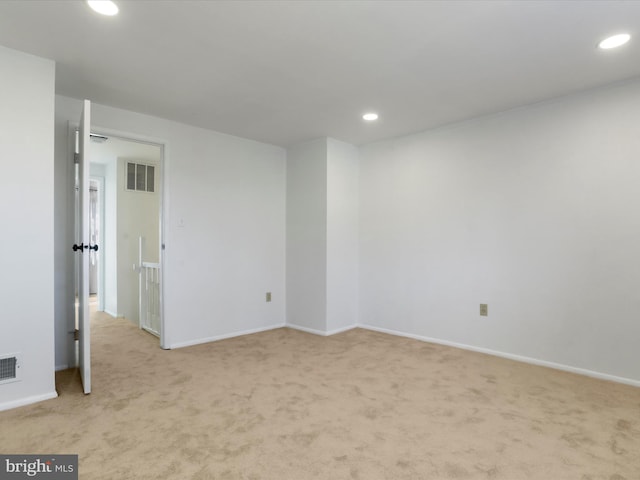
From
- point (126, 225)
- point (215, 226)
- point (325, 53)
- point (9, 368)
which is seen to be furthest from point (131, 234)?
point (325, 53)

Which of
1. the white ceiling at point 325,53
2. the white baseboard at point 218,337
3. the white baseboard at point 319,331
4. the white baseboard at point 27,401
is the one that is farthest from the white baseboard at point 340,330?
the white baseboard at point 27,401

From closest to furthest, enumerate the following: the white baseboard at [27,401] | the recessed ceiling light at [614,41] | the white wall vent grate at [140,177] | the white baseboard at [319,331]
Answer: the recessed ceiling light at [614,41] → the white baseboard at [27,401] → the white baseboard at [319,331] → the white wall vent grate at [140,177]

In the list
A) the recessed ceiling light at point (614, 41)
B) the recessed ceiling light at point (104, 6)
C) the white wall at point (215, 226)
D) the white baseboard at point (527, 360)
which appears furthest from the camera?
the white wall at point (215, 226)

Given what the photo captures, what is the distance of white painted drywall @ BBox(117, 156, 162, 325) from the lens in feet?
17.4

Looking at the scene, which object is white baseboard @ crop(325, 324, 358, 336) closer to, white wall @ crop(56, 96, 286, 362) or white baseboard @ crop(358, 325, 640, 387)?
white baseboard @ crop(358, 325, 640, 387)

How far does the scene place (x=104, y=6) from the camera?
188cm

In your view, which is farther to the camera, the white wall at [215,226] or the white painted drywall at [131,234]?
the white painted drywall at [131,234]

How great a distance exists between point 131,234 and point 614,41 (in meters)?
5.73

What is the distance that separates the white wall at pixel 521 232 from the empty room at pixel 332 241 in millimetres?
18

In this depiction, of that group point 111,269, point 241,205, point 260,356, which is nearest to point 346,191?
point 241,205

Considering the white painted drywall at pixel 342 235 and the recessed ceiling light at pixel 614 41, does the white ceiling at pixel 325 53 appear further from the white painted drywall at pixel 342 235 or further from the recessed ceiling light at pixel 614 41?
the white painted drywall at pixel 342 235

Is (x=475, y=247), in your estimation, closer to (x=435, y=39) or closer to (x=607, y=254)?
(x=607, y=254)

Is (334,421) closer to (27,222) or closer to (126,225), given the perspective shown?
(27,222)

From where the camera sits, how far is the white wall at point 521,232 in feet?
9.24
